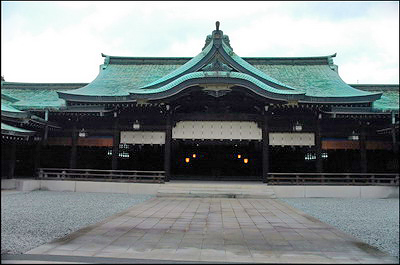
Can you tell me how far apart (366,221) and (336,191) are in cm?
685

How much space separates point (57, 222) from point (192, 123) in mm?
9948

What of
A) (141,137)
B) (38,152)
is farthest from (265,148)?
(38,152)

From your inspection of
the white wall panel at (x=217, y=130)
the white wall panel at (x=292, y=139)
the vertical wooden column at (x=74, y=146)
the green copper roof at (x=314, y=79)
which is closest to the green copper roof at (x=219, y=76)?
the green copper roof at (x=314, y=79)

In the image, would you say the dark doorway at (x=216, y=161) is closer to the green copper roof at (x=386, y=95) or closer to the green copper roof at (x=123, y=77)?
the green copper roof at (x=123, y=77)

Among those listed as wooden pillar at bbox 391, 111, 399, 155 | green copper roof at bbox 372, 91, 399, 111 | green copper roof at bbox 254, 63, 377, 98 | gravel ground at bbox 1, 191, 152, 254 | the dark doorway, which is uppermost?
green copper roof at bbox 254, 63, 377, 98

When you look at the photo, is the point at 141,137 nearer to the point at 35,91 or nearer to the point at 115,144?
the point at 115,144

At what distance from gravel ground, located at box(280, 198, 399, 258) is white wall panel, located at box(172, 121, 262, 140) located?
19.2 ft

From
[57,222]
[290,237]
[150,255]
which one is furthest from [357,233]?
[57,222]

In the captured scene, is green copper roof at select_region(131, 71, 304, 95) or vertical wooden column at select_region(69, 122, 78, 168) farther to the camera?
vertical wooden column at select_region(69, 122, 78, 168)

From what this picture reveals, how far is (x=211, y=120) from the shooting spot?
16500mm

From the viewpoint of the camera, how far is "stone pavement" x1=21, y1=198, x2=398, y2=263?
5.28 metres

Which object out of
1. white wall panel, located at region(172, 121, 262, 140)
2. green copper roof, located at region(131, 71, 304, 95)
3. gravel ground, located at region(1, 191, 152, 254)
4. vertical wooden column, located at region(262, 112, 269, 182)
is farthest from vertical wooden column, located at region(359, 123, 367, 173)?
gravel ground, located at region(1, 191, 152, 254)

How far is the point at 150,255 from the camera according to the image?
207 inches

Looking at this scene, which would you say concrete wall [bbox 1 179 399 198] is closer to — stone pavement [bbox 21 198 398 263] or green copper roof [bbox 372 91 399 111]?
green copper roof [bbox 372 91 399 111]
